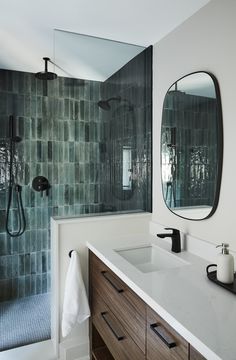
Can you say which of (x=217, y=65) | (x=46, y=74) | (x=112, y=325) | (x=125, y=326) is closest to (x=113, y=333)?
(x=112, y=325)

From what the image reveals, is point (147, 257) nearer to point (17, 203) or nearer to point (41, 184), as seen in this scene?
point (41, 184)

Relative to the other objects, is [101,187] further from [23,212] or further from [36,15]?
[36,15]

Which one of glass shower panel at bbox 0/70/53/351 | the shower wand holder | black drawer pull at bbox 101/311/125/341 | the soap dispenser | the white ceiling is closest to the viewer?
the soap dispenser

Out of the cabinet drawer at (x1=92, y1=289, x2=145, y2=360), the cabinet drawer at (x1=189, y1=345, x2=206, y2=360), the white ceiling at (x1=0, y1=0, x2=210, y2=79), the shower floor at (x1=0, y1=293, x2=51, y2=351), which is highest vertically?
the white ceiling at (x1=0, y1=0, x2=210, y2=79)

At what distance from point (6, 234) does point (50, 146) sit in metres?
1.04

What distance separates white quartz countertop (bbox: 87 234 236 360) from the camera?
884mm

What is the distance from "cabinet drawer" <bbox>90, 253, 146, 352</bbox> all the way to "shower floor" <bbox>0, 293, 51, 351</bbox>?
0.90 meters

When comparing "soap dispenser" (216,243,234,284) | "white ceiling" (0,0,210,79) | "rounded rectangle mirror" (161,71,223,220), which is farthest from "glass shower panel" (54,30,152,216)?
"soap dispenser" (216,243,234,284)

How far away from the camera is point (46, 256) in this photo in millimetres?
2936

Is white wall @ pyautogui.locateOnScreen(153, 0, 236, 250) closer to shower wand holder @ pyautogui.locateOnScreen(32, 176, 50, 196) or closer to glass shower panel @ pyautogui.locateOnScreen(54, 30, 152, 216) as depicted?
glass shower panel @ pyautogui.locateOnScreen(54, 30, 152, 216)

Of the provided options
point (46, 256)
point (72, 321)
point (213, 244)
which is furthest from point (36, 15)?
point (46, 256)

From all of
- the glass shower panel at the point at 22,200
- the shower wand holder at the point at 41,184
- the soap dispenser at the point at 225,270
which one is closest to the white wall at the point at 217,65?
the soap dispenser at the point at 225,270

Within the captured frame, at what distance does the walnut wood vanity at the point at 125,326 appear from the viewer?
1.06m

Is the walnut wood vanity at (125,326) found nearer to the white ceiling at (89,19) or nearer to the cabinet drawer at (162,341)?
the cabinet drawer at (162,341)
